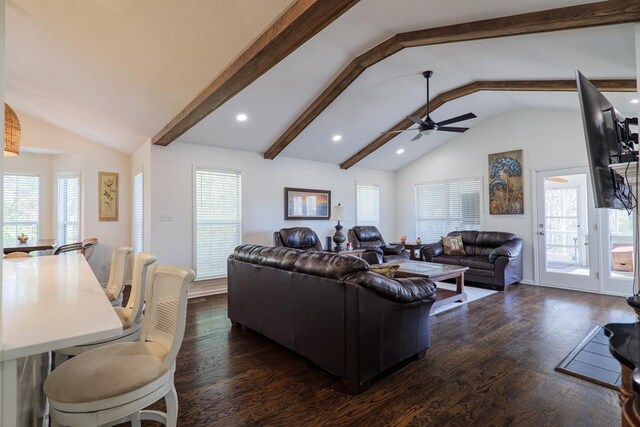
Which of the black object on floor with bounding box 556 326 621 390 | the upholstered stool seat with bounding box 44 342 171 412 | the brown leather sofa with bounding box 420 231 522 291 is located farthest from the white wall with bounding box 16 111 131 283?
the black object on floor with bounding box 556 326 621 390

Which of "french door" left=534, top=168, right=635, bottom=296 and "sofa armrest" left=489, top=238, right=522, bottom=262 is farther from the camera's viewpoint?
"sofa armrest" left=489, top=238, right=522, bottom=262

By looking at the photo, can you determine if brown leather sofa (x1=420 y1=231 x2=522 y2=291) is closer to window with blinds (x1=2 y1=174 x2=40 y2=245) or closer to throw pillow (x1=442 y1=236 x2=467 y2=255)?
throw pillow (x1=442 y1=236 x2=467 y2=255)

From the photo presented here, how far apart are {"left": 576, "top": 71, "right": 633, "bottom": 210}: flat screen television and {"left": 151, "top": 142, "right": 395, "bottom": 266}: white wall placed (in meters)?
4.92

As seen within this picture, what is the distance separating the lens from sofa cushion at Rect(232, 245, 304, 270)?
2803 mm

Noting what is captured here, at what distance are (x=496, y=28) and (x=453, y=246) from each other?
4199 millimetres

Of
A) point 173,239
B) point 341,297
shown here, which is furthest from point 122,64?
point 341,297

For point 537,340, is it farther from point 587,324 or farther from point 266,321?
point 266,321

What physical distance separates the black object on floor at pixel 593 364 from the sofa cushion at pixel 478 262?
7.39 feet

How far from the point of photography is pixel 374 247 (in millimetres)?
6719

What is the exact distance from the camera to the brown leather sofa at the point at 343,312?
2.21 metres

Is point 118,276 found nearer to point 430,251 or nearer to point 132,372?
point 132,372

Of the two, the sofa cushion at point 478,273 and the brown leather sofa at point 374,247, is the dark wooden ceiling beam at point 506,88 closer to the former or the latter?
the brown leather sofa at point 374,247

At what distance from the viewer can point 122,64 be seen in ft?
10.7

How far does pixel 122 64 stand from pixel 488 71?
4.55 m
